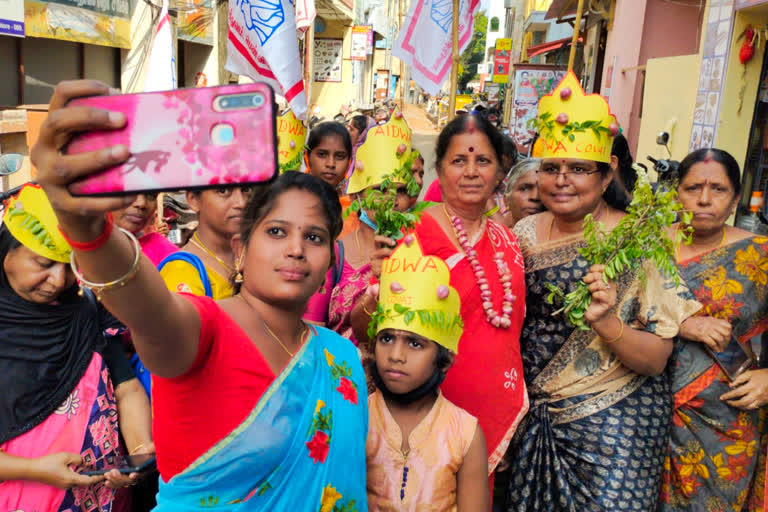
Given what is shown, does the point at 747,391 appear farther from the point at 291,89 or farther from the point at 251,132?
the point at 291,89

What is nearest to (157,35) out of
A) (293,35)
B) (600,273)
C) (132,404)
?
(293,35)

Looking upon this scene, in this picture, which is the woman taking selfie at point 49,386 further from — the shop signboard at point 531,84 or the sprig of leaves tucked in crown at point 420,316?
the shop signboard at point 531,84

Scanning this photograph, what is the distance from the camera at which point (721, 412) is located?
2664mm

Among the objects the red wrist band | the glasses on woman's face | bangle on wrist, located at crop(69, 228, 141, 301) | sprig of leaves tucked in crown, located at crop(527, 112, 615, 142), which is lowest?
bangle on wrist, located at crop(69, 228, 141, 301)

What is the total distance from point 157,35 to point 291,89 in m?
1.75

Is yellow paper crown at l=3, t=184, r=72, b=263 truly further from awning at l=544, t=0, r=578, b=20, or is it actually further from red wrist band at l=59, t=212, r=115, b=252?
awning at l=544, t=0, r=578, b=20

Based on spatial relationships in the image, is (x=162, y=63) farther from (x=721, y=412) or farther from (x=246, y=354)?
(x=721, y=412)

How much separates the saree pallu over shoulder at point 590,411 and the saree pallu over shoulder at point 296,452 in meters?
0.99

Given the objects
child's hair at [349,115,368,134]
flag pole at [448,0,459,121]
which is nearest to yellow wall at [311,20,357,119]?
child's hair at [349,115,368,134]

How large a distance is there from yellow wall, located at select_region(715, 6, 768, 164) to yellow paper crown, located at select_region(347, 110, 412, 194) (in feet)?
12.7

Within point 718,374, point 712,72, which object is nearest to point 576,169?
point 718,374

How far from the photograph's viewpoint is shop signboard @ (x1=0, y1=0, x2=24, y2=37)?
6527 millimetres

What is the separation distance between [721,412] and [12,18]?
7.52 m

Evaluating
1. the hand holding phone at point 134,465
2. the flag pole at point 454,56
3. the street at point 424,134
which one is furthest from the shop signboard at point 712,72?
the street at point 424,134
